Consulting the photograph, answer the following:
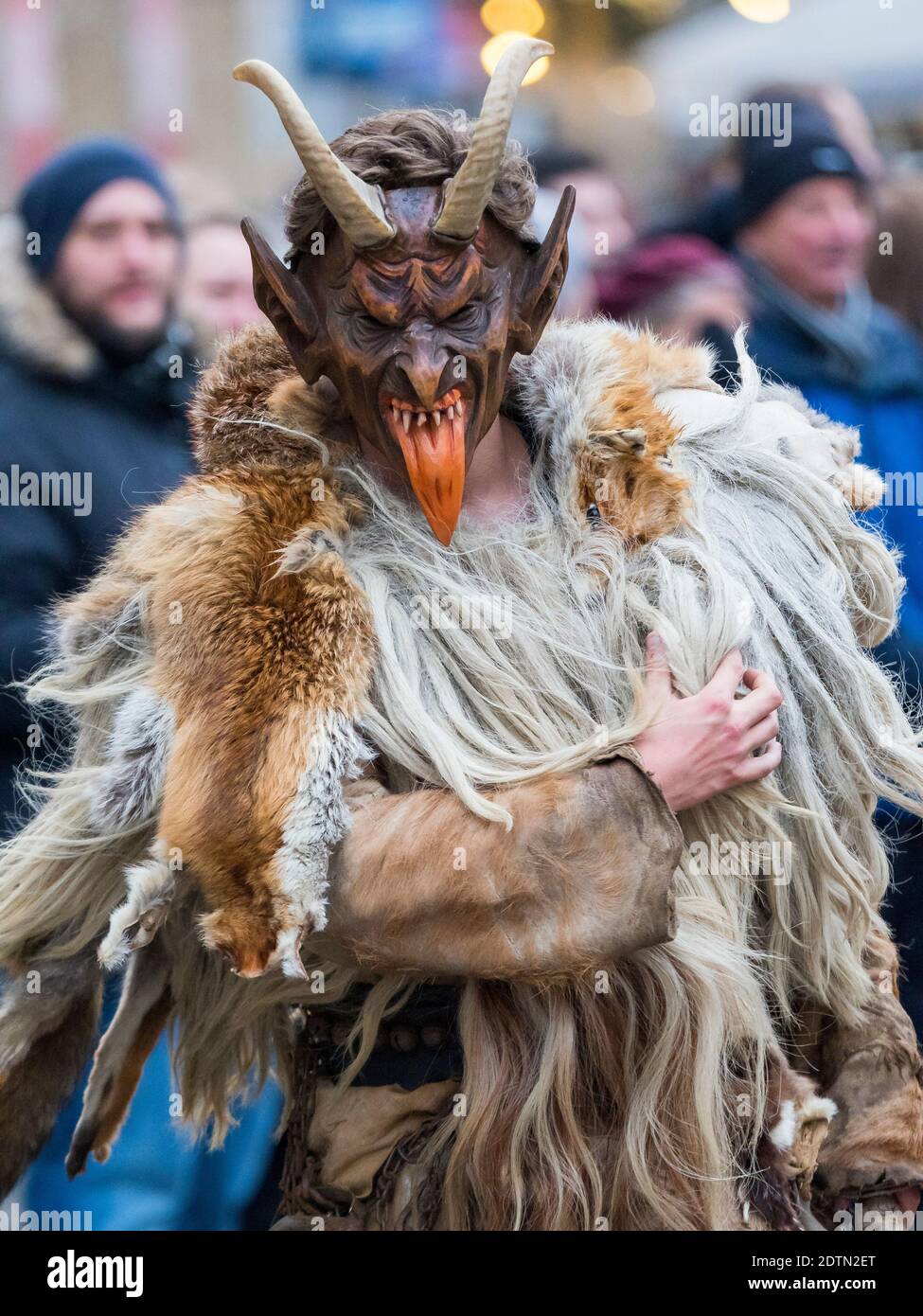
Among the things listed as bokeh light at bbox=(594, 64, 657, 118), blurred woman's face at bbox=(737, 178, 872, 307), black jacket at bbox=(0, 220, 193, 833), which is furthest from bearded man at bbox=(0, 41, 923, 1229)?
bokeh light at bbox=(594, 64, 657, 118)

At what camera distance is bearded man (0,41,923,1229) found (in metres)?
2.02

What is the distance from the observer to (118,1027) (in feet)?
7.99

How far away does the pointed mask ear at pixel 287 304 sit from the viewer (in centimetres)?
216

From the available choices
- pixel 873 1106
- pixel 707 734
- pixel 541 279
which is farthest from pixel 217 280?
pixel 873 1106

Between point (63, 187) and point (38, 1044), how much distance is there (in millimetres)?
1980

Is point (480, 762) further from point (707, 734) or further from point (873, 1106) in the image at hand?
point (873, 1106)

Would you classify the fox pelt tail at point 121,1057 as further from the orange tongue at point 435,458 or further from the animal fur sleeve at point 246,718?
the orange tongue at point 435,458

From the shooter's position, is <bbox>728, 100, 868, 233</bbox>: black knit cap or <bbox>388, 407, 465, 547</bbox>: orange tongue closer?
<bbox>388, 407, 465, 547</bbox>: orange tongue

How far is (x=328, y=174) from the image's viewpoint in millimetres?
1968

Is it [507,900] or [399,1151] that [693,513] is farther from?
[399,1151]

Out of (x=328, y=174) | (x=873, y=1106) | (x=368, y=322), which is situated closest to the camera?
(x=328, y=174)

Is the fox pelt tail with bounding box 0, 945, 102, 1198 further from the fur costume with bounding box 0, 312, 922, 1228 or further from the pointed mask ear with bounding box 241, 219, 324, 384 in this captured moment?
the pointed mask ear with bounding box 241, 219, 324, 384
